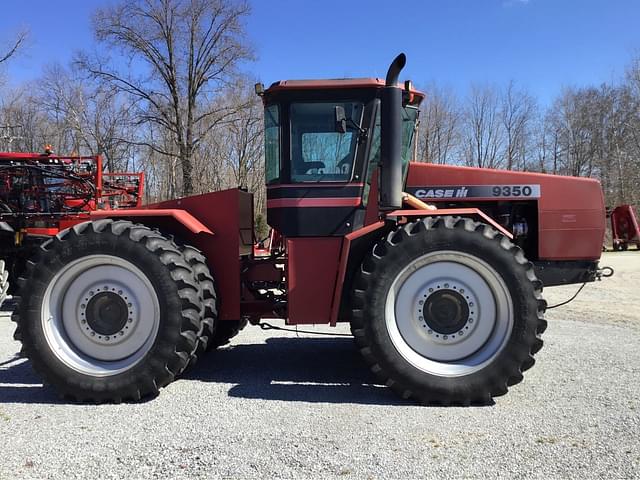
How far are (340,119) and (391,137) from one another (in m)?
0.44

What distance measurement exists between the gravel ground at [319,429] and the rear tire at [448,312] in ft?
0.74

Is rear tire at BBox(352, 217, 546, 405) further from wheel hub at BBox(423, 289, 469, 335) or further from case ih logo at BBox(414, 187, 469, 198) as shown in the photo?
case ih logo at BBox(414, 187, 469, 198)

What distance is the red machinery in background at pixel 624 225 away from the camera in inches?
219

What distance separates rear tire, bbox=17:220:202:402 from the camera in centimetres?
403

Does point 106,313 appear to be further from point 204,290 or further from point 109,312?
point 204,290

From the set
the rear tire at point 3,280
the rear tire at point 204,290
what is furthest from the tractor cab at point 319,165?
the rear tire at point 3,280

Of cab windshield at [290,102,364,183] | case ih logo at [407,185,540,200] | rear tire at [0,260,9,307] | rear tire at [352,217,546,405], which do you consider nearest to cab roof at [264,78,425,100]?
cab windshield at [290,102,364,183]

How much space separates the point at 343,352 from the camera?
567 cm

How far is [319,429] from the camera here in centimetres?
341

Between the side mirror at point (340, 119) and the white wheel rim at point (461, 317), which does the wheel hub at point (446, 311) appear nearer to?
the white wheel rim at point (461, 317)

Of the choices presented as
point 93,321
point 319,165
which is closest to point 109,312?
point 93,321

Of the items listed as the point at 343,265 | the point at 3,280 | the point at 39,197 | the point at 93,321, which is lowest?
the point at 3,280

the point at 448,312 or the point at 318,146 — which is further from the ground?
the point at 318,146

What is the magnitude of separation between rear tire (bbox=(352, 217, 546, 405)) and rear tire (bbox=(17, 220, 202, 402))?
146 cm
